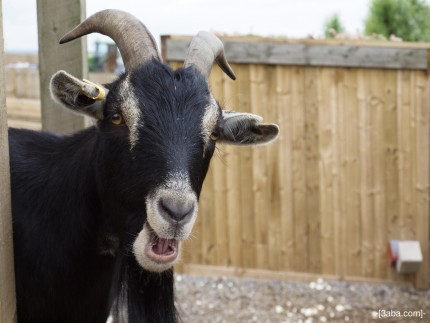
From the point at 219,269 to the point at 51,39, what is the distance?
5.05 m

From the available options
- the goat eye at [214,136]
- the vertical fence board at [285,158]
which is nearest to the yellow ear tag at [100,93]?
the goat eye at [214,136]

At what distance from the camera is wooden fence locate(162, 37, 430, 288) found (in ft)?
27.9

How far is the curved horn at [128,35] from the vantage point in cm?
369

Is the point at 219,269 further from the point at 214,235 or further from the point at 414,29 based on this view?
the point at 414,29

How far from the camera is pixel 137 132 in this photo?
3451mm

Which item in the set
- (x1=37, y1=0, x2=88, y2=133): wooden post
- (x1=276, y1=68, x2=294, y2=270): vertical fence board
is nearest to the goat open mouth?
(x1=37, y1=0, x2=88, y2=133): wooden post

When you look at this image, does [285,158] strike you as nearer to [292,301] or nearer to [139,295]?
[292,301]

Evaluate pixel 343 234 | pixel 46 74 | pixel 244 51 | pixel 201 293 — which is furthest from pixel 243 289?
pixel 46 74

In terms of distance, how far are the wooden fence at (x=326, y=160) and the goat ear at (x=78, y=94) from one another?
4.91 metres

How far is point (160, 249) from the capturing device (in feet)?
10.9

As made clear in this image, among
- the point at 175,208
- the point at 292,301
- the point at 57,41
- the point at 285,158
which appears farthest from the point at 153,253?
the point at 285,158

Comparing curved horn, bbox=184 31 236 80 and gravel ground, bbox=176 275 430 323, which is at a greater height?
curved horn, bbox=184 31 236 80

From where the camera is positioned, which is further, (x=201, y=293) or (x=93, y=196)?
(x=201, y=293)

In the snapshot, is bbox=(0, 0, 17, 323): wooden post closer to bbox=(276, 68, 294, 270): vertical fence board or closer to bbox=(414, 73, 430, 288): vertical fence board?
bbox=(276, 68, 294, 270): vertical fence board
